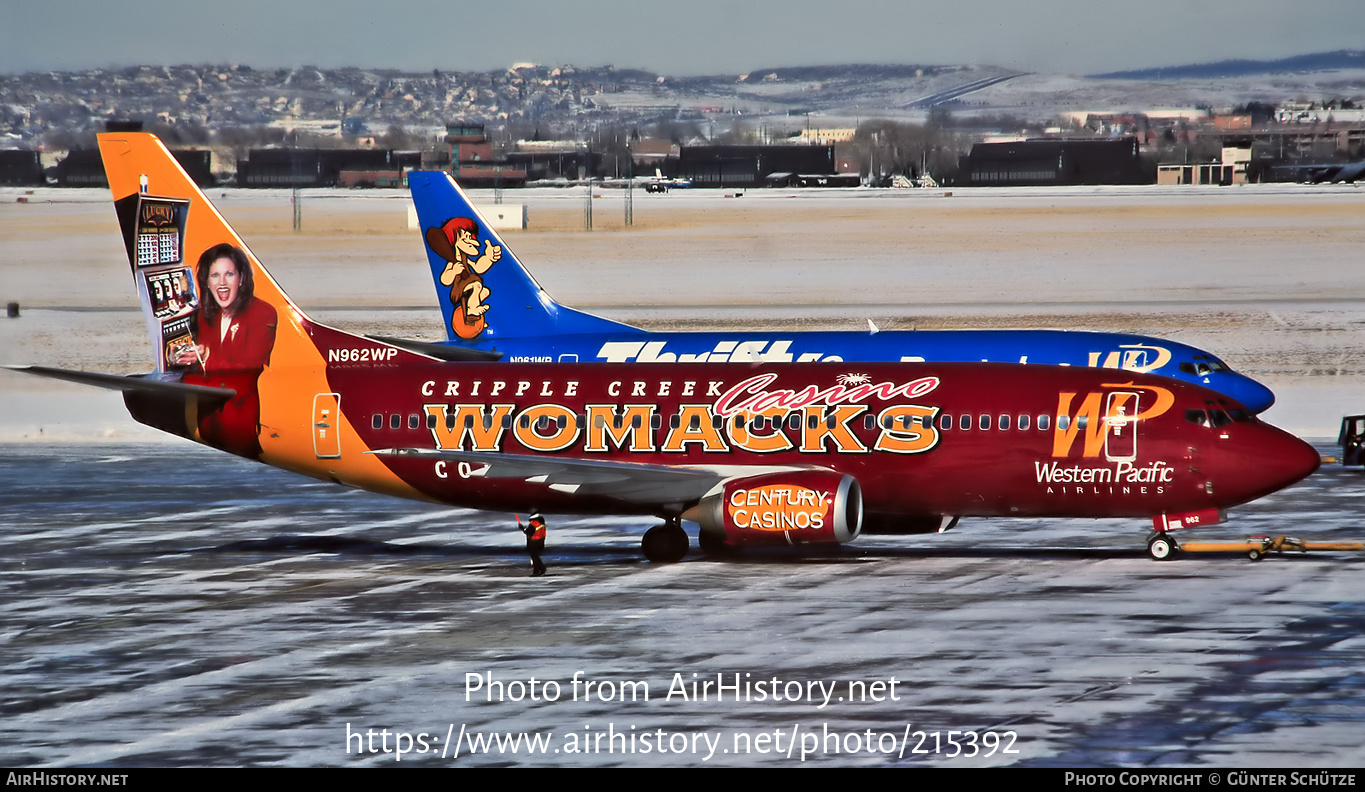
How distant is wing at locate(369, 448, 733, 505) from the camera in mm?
37156

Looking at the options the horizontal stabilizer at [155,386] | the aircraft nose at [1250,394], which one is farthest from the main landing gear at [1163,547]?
the horizontal stabilizer at [155,386]

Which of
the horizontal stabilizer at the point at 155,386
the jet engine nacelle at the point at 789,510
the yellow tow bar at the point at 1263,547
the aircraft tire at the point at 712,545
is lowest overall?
the aircraft tire at the point at 712,545

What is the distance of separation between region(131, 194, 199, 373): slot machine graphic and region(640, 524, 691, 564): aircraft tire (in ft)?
41.0

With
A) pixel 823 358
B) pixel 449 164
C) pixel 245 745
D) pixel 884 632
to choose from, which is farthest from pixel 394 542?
pixel 449 164

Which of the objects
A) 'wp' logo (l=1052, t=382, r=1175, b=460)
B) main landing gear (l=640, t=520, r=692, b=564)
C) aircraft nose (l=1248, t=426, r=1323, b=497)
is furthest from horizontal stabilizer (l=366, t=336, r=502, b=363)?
aircraft nose (l=1248, t=426, r=1323, b=497)

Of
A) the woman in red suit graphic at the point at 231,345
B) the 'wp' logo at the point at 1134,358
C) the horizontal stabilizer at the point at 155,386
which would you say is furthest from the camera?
the 'wp' logo at the point at 1134,358

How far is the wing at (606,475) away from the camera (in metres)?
37.2

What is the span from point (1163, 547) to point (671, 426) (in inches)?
418

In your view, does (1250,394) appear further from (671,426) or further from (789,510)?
(671,426)

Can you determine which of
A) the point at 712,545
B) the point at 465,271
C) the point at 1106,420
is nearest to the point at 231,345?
the point at 712,545

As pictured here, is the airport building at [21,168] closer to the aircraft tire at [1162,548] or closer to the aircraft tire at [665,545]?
the aircraft tire at [665,545]

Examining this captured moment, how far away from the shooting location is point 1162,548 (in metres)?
37.1

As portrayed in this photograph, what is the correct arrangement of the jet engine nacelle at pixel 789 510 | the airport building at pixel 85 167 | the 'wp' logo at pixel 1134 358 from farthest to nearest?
the airport building at pixel 85 167, the 'wp' logo at pixel 1134 358, the jet engine nacelle at pixel 789 510

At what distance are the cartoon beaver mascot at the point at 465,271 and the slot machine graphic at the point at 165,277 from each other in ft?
48.5
